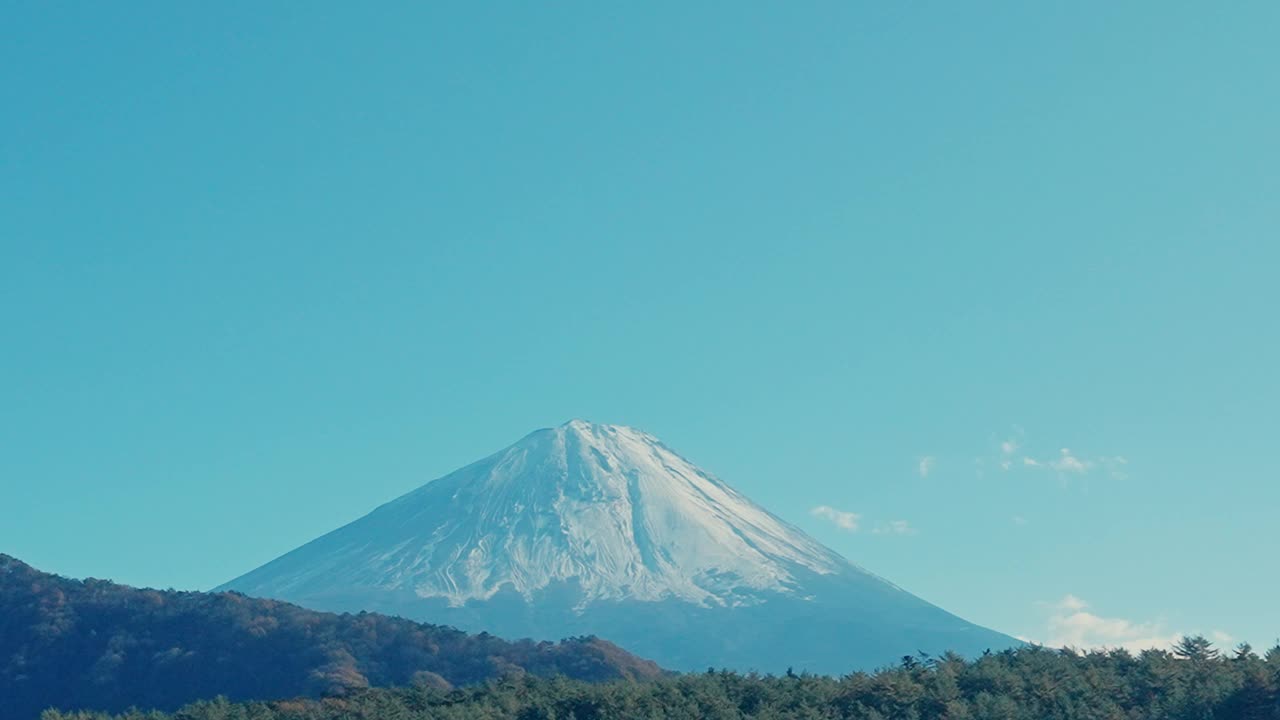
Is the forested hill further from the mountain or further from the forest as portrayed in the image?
the mountain

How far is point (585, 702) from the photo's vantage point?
84.8 feet

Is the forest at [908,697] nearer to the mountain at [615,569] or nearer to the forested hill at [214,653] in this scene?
the forested hill at [214,653]

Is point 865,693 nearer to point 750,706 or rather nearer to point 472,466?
point 750,706

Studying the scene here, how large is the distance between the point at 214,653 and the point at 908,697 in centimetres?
5017

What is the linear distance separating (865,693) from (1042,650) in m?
6.65

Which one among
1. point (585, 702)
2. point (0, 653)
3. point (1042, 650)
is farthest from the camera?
point (0, 653)

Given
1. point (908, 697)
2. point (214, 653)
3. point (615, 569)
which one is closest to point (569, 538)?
point (615, 569)

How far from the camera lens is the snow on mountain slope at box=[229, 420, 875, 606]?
146000 millimetres

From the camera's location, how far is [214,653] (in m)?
67.6

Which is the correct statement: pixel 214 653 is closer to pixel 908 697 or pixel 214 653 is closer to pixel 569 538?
pixel 908 697

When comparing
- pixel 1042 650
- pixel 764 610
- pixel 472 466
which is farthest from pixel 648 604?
pixel 1042 650

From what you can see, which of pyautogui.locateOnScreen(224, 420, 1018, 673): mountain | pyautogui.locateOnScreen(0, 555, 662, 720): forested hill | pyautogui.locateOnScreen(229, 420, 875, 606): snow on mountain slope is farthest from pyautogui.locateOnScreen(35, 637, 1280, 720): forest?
pyautogui.locateOnScreen(229, 420, 875, 606): snow on mountain slope

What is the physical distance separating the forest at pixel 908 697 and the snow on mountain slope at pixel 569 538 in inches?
4399

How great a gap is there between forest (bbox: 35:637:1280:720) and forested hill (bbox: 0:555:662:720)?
107 ft
